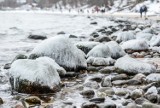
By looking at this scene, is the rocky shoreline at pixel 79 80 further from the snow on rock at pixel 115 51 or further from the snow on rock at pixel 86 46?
the snow on rock at pixel 86 46

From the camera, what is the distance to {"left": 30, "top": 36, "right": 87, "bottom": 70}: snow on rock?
1072 cm

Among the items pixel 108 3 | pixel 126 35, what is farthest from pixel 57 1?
pixel 126 35

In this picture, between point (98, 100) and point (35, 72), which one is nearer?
point (98, 100)

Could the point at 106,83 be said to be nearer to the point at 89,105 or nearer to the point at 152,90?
the point at 152,90

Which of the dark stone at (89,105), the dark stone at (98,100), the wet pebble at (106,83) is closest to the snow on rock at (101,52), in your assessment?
the wet pebble at (106,83)

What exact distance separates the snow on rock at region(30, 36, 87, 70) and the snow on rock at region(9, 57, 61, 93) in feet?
6.63

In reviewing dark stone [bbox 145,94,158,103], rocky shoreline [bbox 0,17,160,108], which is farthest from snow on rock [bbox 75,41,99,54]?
dark stone [bbox 145,94,158,103]

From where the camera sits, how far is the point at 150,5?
57.5 meters

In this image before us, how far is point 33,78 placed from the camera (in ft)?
27.3

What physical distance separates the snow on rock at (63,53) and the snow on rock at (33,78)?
2.02 meters

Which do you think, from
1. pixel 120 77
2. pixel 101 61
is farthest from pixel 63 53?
pixel 120 77

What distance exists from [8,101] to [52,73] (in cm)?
135

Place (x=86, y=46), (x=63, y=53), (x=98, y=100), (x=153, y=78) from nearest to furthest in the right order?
(x=98, y=100)
(x=153, y=78)
(x=63, y=53)
(x=86, y=46)

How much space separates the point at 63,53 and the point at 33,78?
8.54ft
